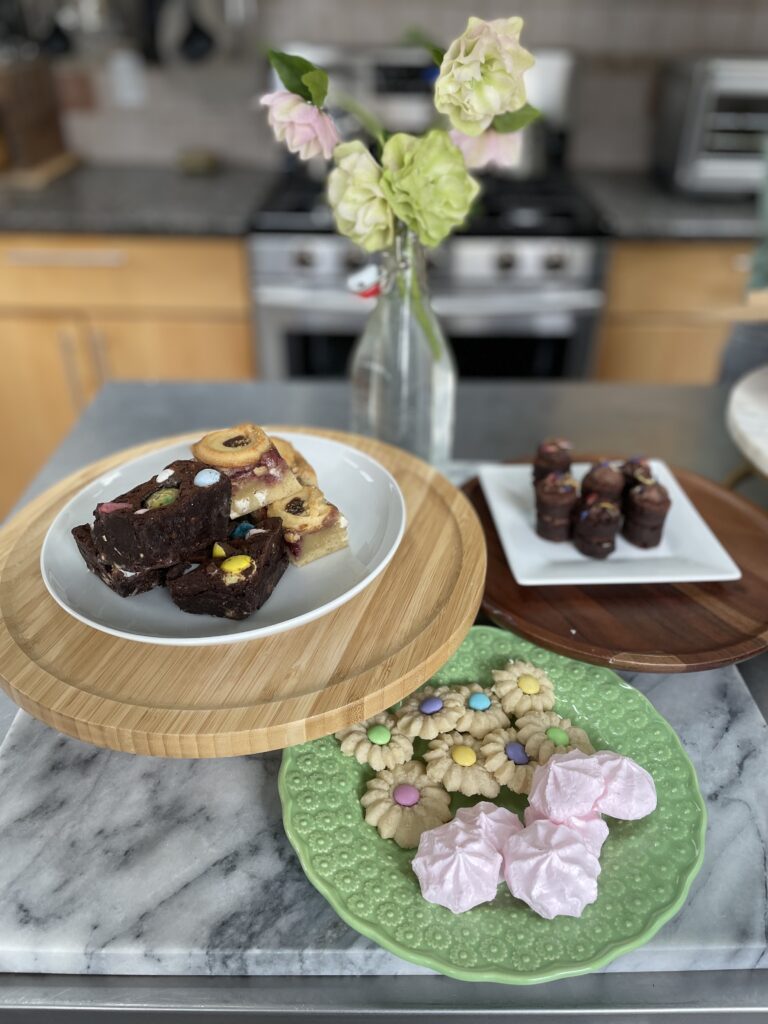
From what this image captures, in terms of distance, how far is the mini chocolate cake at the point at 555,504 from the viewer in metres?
0.97

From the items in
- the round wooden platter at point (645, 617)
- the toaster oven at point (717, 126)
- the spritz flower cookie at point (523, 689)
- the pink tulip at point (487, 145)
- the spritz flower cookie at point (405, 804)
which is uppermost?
the pink tulip at point (487, 145)

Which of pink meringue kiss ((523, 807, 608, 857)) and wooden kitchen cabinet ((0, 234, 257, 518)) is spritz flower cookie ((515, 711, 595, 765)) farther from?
wooden kitchen cabinet ((0, 234, 257, 518))

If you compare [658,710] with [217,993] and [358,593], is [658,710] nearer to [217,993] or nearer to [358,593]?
[358,593]

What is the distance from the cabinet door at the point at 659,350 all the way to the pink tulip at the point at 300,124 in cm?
167

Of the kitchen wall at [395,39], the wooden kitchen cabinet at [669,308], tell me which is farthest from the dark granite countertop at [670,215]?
the kitchen wall at [395,39]

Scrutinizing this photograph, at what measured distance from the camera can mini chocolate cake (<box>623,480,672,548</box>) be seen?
3.14 ft

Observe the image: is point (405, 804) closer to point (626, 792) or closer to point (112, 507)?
point (626, 792)

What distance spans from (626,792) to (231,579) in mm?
391

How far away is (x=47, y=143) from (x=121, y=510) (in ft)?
8.21

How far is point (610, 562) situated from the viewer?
98 centimetres

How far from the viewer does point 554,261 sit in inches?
89.4

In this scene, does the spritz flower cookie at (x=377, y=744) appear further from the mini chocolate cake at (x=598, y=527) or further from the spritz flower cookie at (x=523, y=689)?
the mini chocolate cake at (x=598, y=527)

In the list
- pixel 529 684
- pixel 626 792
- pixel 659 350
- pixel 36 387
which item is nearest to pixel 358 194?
pixel 529 684

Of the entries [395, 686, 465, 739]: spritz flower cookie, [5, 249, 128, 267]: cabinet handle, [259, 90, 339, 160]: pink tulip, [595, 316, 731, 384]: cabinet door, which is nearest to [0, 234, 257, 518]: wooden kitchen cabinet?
[5, 249, 128, 267]: cabinet handle
